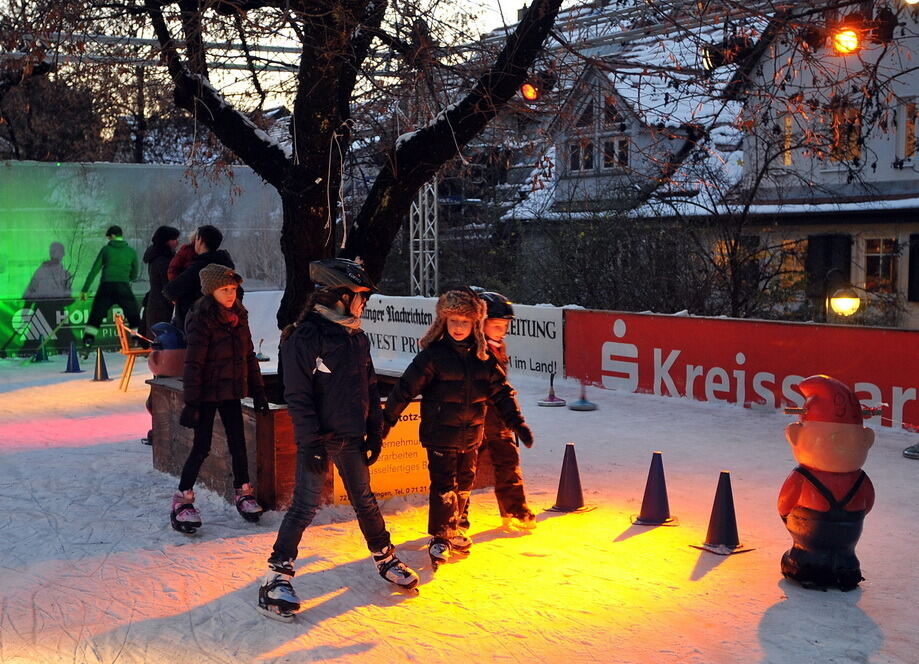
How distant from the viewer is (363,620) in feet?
18.0

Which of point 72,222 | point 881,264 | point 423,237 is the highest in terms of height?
point 72,222

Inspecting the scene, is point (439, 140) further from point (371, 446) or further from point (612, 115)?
point (371, 446)

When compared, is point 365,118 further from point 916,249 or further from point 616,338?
point 916,249

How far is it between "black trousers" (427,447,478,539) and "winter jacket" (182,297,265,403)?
157 centimetres

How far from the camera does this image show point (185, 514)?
7129 mm

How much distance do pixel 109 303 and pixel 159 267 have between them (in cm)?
916

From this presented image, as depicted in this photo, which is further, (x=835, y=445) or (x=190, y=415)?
(x=190, y=415)

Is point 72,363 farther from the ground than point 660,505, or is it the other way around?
point 72,363

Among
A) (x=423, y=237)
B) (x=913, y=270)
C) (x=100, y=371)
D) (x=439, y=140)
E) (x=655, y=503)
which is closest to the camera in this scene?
(x=655, y=503)

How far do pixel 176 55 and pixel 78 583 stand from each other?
4398 mm

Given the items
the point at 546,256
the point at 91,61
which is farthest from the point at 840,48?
the point at 546,256

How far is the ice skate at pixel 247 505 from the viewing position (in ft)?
23.9

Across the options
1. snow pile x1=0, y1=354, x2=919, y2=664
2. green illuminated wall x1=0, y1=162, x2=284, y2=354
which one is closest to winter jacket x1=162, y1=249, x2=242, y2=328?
snow pile x1=0, y1=354, x2=919, y2=664

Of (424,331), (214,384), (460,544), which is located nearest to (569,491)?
(460,544)
